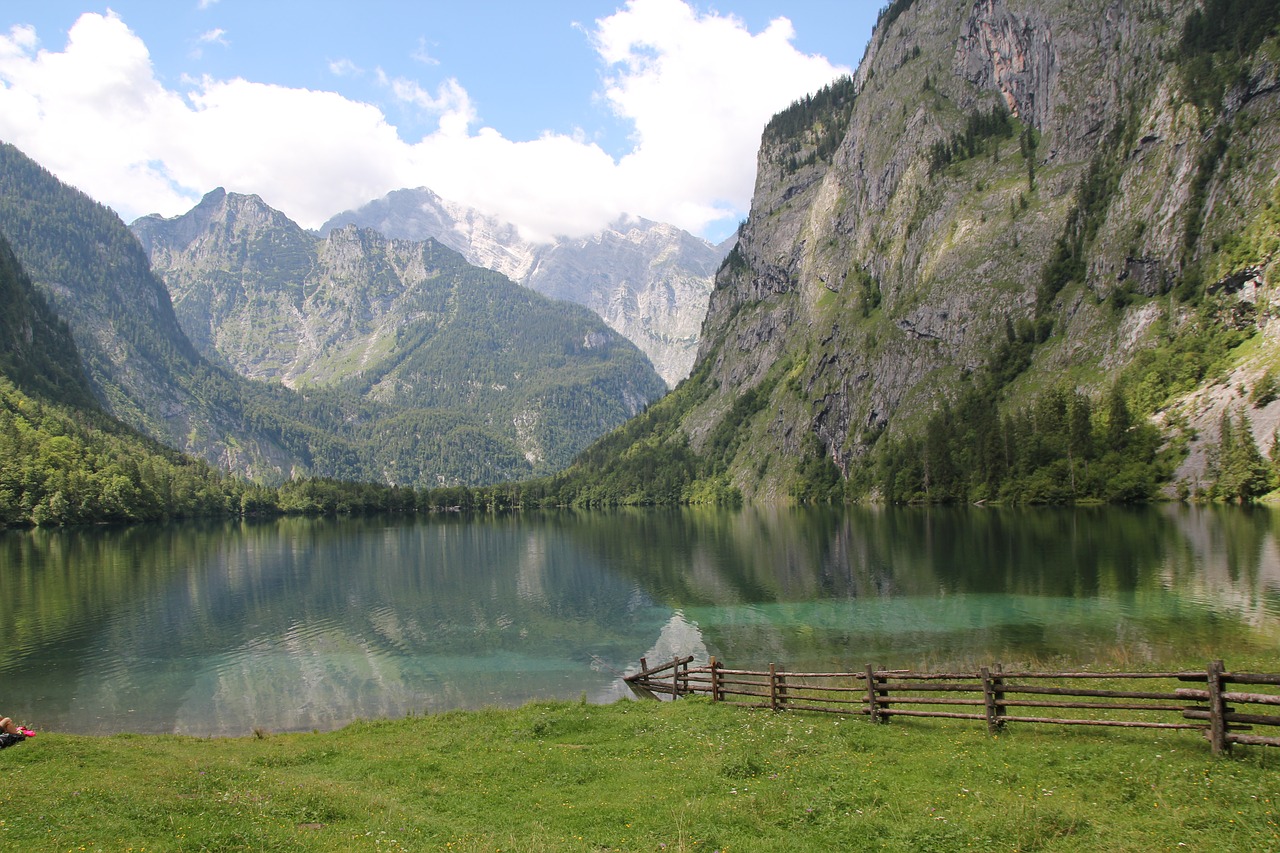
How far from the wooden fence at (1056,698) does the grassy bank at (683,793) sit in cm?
69

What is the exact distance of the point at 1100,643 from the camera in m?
42.1

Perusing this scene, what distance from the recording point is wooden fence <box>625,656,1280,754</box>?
18453 mm

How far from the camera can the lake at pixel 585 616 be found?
139 feet

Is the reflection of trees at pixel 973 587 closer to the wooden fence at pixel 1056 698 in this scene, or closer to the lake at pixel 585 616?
the lake at pixel 585 616

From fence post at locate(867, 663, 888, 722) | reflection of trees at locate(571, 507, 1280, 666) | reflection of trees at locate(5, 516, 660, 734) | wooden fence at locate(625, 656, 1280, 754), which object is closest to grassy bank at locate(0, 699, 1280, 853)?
wooden fence at locate(625, 656, 1280, 754)

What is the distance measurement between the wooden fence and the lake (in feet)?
24.9

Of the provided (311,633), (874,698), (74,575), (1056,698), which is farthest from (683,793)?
(74,575)

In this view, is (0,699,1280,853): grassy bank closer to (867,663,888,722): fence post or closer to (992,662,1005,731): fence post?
(992,662,1005,731): fence post

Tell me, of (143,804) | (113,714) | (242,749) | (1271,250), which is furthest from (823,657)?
(1271,250)

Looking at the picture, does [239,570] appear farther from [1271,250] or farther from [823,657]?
A: [1271,250]

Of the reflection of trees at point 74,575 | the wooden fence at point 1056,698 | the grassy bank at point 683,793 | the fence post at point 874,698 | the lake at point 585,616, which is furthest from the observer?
the reflection of trees at point 74,575

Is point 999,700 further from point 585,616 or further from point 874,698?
point 585,616

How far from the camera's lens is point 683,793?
20094 millimetres

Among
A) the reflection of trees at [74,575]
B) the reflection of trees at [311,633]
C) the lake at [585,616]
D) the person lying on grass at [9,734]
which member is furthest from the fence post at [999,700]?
the reflection of trees at [74,575]
